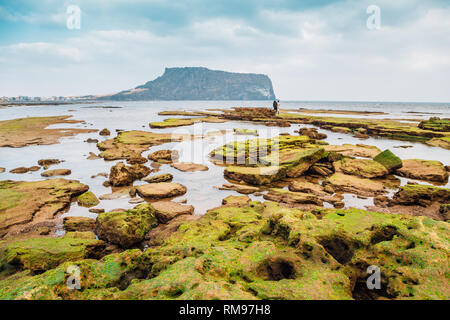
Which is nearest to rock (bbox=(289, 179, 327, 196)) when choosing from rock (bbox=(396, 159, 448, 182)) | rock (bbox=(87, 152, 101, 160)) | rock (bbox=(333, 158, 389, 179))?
rock (bbox=(333, 158, 389, 179))

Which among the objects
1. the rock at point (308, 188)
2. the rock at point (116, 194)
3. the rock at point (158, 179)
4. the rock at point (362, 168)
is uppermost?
the rock at point (362, 168)

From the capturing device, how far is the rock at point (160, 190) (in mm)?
13250

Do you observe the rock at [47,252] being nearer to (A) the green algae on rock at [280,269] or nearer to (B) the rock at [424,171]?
(A) the green algae on rock at [280,269]

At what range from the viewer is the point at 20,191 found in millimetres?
12414

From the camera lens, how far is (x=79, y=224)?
9.73 metres

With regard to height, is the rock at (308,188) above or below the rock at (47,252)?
above

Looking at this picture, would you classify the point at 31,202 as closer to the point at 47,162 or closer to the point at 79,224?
the point at 79,224

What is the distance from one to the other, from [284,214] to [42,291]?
5.85m

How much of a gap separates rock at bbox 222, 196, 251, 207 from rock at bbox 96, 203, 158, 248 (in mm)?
4064

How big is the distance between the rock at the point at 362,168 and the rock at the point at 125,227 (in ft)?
46.5

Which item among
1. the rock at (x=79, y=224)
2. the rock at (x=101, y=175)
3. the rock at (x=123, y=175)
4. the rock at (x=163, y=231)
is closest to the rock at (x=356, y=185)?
the rock at (x=163, y=231)

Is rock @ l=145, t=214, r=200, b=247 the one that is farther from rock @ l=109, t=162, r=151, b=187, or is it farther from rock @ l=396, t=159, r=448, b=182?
rock @ l=396, t=159, r=448, b=182

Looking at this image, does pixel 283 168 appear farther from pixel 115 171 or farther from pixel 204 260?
pixel 204 260

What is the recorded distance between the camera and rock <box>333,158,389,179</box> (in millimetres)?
16312
